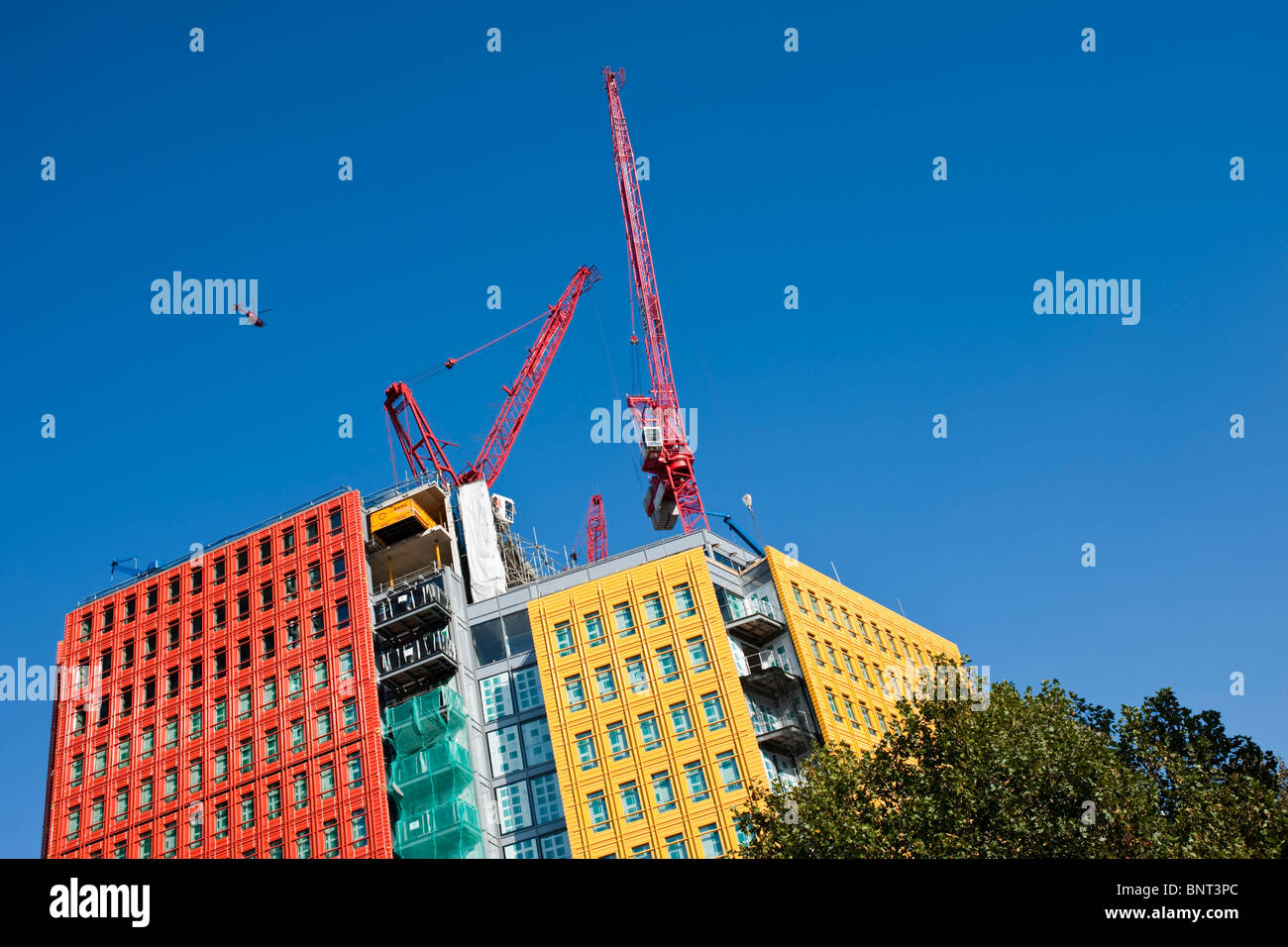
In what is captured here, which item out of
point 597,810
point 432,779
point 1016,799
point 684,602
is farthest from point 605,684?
point 1016,799

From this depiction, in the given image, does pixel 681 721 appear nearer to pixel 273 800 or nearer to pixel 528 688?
pixel 528 688

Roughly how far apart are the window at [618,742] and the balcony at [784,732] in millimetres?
7780

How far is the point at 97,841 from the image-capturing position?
81812 mm

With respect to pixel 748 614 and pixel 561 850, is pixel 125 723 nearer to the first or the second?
pixel 561 850

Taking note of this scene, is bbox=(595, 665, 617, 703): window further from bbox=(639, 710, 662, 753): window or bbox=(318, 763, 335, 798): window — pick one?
bbox=(318, 763, 335, 798): window

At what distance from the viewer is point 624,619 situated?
7838cm

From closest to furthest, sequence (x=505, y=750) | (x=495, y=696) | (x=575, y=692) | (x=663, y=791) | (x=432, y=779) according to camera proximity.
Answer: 1. (x=663, y=791)
2. (x=432, y=779)
3. (x=575, y=692)
4. (x=505, y=750)
5. (x=495, y=696)

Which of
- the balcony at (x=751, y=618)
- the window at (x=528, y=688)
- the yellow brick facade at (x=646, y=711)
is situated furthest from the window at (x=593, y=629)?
the balcony at (x=751, y=618)

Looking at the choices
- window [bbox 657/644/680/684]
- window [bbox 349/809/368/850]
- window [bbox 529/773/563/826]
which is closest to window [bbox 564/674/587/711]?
window [bbox 529/773/563/826]

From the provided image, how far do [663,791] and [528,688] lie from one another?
13580mm

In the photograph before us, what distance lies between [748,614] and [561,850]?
18.4m

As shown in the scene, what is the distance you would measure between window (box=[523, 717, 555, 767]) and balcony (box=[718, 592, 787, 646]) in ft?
44.1

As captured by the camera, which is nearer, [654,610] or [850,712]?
[850,712]
